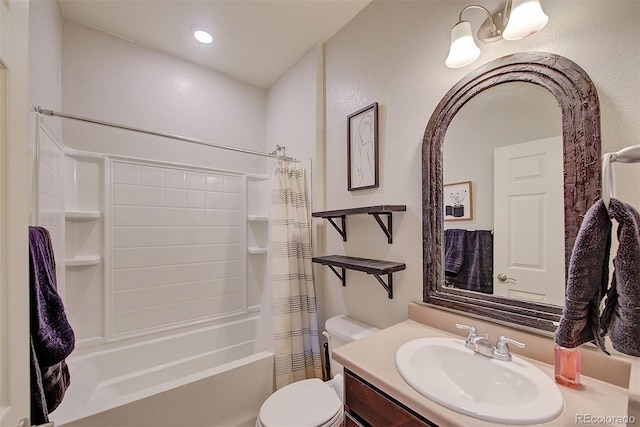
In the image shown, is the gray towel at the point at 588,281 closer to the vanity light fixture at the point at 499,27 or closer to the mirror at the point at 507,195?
the mirror at the point at 507,195

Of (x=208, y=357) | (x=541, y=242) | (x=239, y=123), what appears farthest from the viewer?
(x=239, y=123)

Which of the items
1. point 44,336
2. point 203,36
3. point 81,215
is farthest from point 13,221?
point 203,36

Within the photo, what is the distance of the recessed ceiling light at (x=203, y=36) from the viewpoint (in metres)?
1.83

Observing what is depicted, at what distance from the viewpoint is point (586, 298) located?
560 millimetres

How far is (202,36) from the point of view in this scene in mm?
1872

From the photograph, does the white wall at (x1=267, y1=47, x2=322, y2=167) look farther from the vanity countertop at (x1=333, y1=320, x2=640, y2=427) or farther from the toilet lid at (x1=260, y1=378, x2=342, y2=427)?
the toilet lid at (x1=260, y1=378, x2=342, y2=427)

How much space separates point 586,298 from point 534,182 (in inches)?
21.0

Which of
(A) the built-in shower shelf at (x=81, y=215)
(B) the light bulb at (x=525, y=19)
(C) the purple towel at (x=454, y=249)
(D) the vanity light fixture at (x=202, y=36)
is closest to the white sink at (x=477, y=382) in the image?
(C) the purple towel at (x=454, y=249)

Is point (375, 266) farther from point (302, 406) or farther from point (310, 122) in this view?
point (310, 122)

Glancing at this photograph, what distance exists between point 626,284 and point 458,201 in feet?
2.28

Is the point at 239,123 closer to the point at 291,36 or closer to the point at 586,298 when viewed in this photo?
the point at 291,36

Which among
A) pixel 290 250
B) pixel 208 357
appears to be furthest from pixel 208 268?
pixel 290 250

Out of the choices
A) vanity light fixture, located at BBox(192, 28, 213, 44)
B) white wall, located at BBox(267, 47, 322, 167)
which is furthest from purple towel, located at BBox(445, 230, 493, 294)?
vanity light fixture, located at BBox(192, 28, 213, 44)

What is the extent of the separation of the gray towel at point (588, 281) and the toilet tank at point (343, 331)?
99 centimetres
